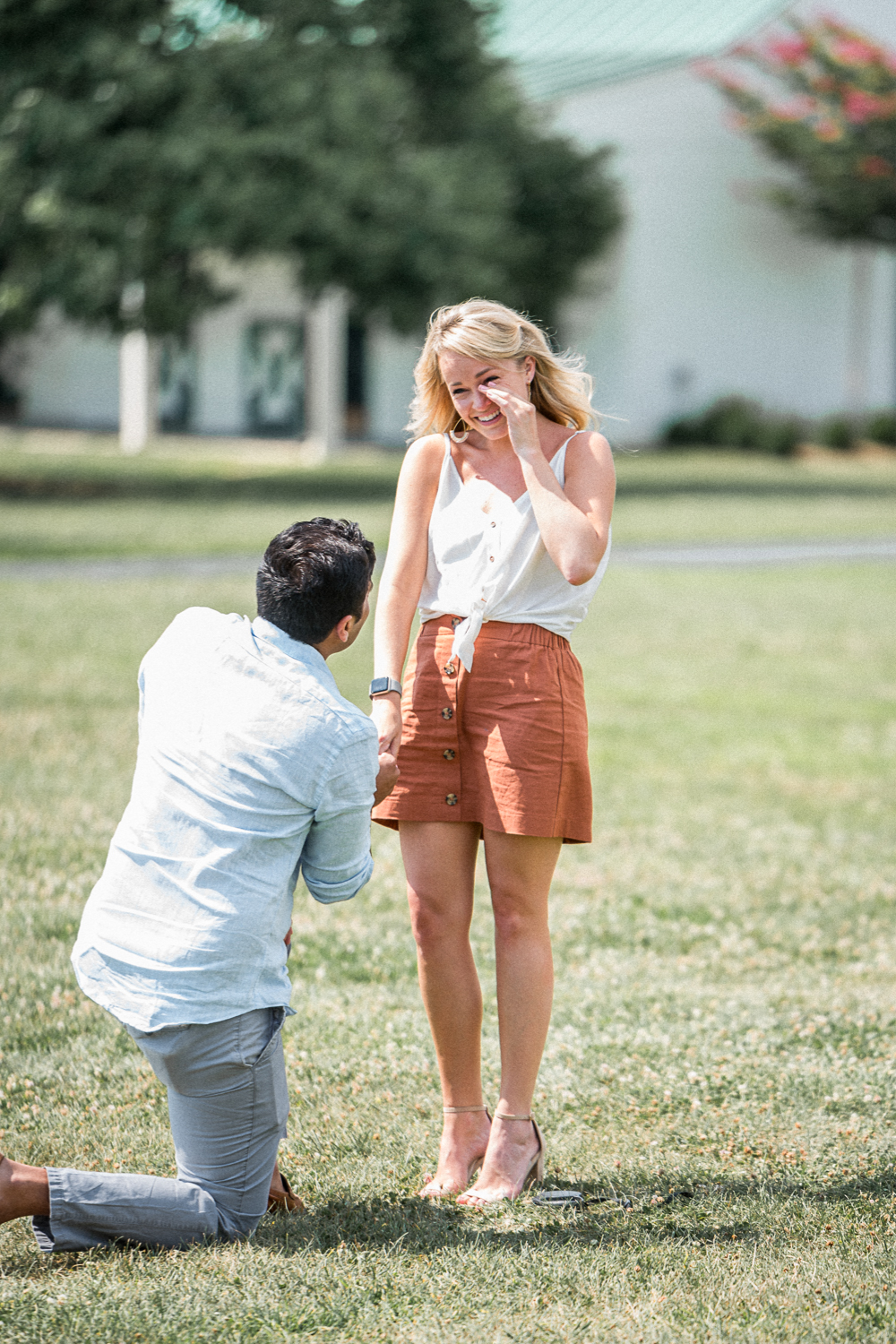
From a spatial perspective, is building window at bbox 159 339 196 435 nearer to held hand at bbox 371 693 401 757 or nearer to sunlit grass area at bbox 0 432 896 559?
sunlit grass area at bbox 0 432 896 559

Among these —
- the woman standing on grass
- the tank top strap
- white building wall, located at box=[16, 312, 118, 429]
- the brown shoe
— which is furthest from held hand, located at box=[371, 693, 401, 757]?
white building wall, located at box=[16, 312, 118, 429]

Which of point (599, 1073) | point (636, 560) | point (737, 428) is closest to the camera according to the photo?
point (599, 1073)

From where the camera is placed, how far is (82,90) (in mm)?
21609

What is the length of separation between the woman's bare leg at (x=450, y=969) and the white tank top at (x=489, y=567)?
45 cm

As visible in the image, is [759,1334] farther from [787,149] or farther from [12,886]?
[787,149]

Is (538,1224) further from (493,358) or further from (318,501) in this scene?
(318,501)

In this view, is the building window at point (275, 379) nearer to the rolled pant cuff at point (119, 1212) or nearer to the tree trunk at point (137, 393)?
the tree trunk at point (137, 393)

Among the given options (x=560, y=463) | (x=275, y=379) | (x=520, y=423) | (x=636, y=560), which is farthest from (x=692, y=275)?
(x=520, y=423)

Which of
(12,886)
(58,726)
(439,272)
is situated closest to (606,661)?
(58,726)

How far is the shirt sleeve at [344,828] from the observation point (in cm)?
306

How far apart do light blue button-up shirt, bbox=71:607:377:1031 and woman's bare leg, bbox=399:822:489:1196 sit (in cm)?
54

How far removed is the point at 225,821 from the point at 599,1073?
1.80 meters

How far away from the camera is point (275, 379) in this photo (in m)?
36.1

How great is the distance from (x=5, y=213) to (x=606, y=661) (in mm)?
13632
